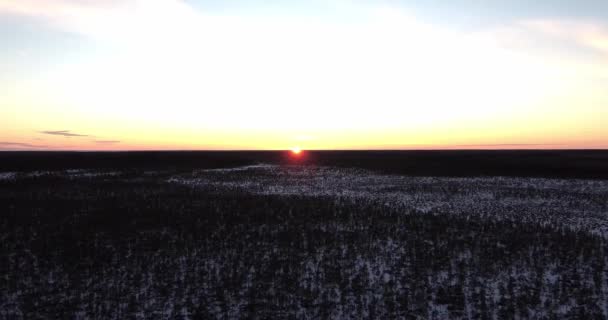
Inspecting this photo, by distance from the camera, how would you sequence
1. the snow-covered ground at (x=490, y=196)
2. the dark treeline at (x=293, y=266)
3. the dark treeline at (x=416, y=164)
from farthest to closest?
the dark treeline at (x=416, y=164), the snow-covered ground at (x=490, y=196), the dark treeline at (x=293, y=266)

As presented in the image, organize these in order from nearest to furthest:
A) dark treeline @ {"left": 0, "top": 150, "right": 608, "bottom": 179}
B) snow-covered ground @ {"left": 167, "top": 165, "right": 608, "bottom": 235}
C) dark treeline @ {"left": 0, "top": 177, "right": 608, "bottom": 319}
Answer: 1. dark treeline @ {"left": 0, "top": 177, "right": 608, "bottom": 319}
2. snow-covered ground @ {"left": 167, "top": 165, "right": 608, "bottom": 235}
3. dark treeline @ {"left": 0, "top": 150, "right": 608, "bottom": 179}

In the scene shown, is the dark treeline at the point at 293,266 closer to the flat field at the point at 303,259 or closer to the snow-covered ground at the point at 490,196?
the flat field at the point at 303,259

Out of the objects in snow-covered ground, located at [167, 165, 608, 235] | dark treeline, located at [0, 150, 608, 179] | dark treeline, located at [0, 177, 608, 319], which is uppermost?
dark treeline, located at [0, 150, 608, 179]

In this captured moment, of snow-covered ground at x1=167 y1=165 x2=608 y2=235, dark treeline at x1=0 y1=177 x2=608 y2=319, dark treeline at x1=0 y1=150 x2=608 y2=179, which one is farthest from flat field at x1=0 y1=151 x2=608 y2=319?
dark treeline at x1=0 y1=150 x2=608 y2=179

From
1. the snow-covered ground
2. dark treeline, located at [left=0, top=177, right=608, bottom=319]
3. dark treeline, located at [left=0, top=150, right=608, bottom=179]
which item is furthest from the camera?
dark treeline, located at [left=0, top=150, right=608, bottom=179]

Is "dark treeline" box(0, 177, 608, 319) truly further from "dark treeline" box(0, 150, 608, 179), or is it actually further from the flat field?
"dark treeline" box(0, 150, 608, 179)

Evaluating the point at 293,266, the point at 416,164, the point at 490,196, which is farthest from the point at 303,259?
the point at 416,164

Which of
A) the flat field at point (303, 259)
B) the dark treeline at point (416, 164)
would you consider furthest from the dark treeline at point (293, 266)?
the dark treeline at point (416, 164)

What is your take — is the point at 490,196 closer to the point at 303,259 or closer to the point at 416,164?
the point at 303,259
